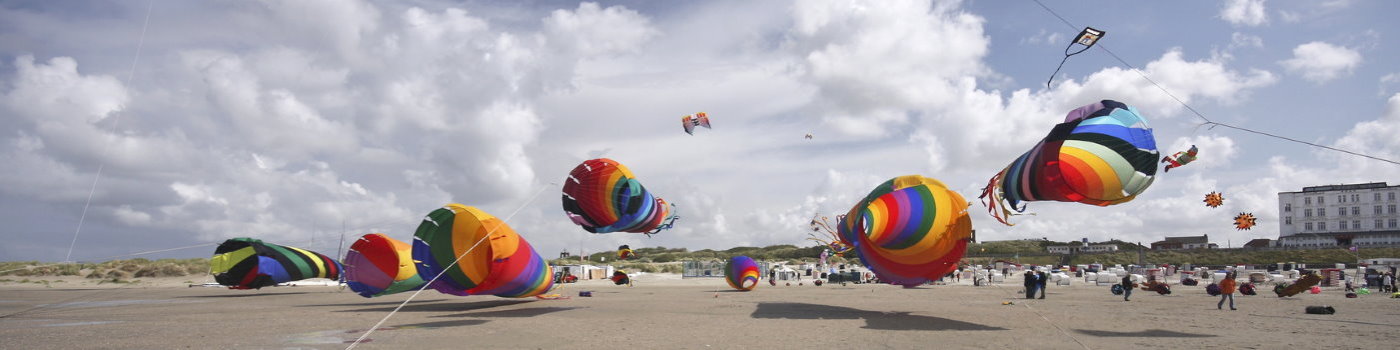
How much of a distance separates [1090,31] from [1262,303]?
18789 mm

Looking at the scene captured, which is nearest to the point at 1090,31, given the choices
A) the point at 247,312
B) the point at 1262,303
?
the point at 1262,303

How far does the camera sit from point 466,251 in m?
20.1

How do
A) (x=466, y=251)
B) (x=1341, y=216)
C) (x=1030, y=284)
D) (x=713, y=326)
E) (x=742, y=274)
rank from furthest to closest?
(x=1341, y=216)
(x=742, y=274)
(x=1030, y=284)
(x=466, y=251)
(x=713, y=326)

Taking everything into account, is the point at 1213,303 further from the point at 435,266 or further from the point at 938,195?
the point at 435,266

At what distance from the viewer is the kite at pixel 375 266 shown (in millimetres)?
25000

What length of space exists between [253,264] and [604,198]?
71.5ft

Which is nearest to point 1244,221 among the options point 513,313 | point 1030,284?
point 1030,284

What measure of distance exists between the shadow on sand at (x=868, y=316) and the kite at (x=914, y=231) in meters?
1.08

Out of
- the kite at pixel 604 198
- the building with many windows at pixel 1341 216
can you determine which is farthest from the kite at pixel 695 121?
the building with many windows at pixel 1341 216

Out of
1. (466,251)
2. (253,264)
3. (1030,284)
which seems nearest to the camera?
(466,251)

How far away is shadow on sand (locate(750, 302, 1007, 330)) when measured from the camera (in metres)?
17.3

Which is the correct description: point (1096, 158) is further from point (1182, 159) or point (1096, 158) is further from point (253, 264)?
point (253, 264)

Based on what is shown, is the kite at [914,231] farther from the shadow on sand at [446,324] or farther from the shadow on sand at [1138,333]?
the shadow on sand at [446,324]

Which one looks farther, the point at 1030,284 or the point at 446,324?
the point at 1030,284
